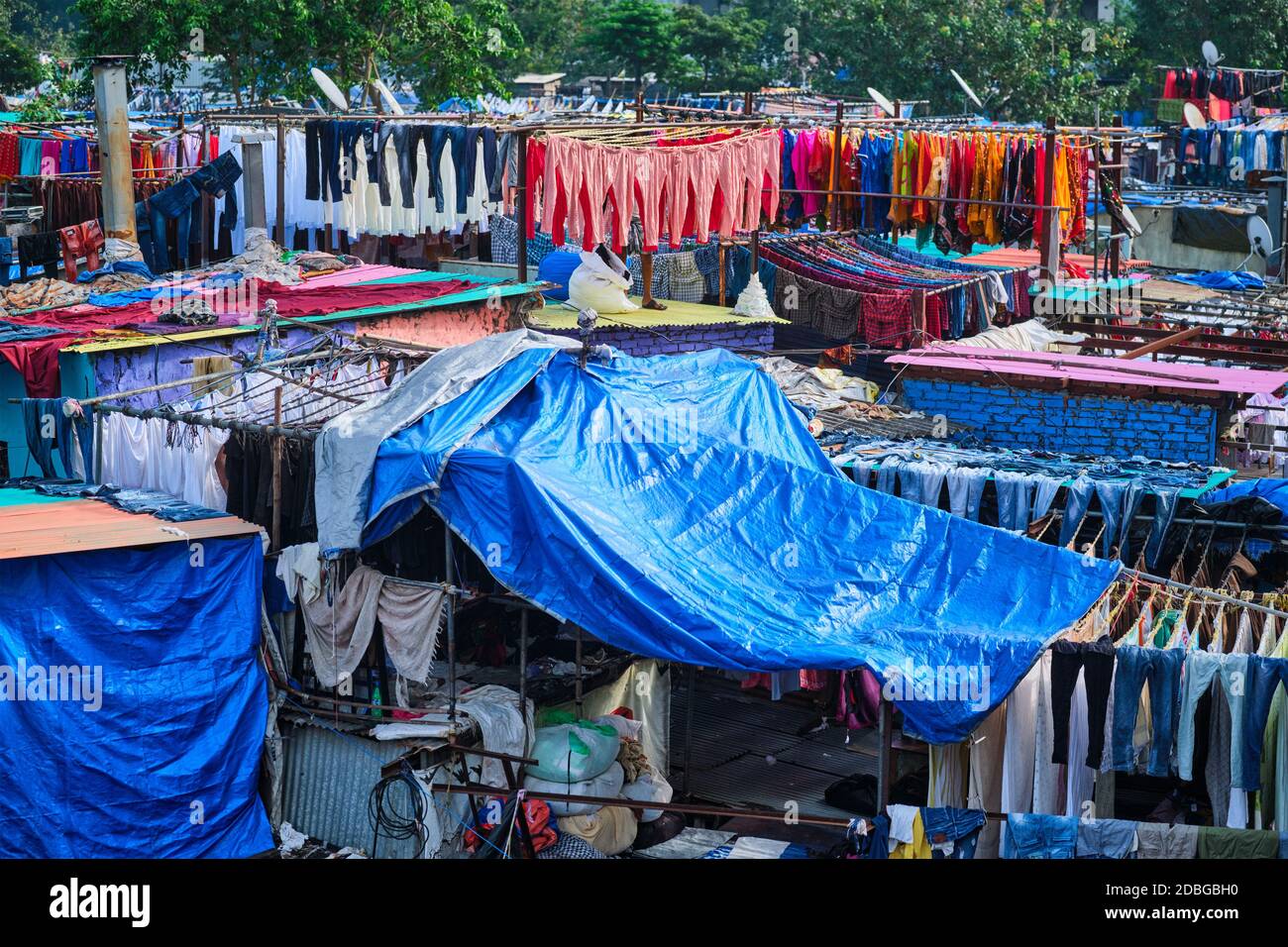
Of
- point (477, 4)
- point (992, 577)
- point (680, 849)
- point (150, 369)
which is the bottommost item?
point (680, 849)

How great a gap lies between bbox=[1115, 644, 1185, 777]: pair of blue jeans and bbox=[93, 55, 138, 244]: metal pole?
562 inches

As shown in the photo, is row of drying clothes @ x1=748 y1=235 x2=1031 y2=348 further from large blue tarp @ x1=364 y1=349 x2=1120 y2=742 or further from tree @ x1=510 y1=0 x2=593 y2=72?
tree @ x1=510 y1=0 x2=593 y2=72

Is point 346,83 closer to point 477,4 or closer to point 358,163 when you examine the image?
point 477,4

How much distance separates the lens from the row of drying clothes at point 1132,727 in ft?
38.2

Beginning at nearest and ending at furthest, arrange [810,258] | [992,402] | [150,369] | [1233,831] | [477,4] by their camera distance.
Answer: [1233,831]
[150,369]
[992,402]
[810,258]
[477,4]

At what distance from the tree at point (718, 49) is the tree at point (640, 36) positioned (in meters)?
0.60

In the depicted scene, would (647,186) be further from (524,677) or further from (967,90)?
(967,90)


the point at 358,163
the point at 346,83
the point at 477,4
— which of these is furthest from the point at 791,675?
the point at 477,4

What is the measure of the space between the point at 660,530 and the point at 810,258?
469 inches

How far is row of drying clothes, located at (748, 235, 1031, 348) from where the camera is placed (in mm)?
23328

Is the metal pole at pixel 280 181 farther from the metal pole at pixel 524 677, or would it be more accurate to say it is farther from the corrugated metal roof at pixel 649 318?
the metal pole at pixel 524 677

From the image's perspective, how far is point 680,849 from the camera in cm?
1355

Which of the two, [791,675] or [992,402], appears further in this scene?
[992,402]

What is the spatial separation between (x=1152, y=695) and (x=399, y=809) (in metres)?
5.85
